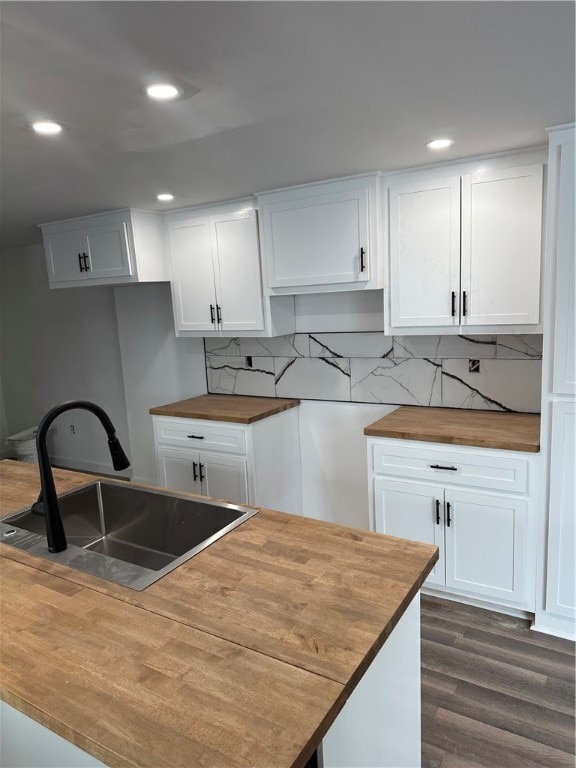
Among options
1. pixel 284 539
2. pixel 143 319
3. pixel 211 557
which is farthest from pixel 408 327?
pixel 143 319

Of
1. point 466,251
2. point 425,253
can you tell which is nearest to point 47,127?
point 425,253

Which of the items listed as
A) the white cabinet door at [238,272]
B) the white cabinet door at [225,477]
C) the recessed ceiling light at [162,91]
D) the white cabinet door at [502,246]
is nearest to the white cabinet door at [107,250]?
the white cabinet door at [238,272]

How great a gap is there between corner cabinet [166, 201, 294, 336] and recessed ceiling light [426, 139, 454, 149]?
1.24 meters

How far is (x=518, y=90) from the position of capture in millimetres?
1701

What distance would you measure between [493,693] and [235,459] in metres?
1.84

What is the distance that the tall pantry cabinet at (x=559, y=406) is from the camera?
2127mm

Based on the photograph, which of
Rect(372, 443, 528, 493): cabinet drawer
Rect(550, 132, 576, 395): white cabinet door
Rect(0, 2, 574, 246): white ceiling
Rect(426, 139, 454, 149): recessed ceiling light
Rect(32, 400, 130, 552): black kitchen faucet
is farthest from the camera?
Rect(372, 443, 528, 493): cabinet drawer

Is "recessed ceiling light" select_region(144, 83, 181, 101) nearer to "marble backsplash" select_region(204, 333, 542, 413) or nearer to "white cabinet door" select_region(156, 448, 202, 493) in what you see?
"marble backsplash" select_region(204, 333, 542, 413)

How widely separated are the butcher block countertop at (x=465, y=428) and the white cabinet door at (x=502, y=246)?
21.2 inches

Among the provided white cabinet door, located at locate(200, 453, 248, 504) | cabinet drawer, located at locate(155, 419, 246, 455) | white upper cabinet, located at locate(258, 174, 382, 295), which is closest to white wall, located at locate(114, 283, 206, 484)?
cabinet drawer, located at locate(155, 419, 246, 455)

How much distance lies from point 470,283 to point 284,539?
5.68 ft

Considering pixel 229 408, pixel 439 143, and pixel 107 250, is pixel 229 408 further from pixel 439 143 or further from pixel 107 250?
pixel 439 143

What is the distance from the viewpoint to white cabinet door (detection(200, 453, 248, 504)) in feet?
10.7

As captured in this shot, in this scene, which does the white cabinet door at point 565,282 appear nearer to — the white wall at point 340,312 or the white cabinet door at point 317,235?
the white cabinet door at point 317,235
